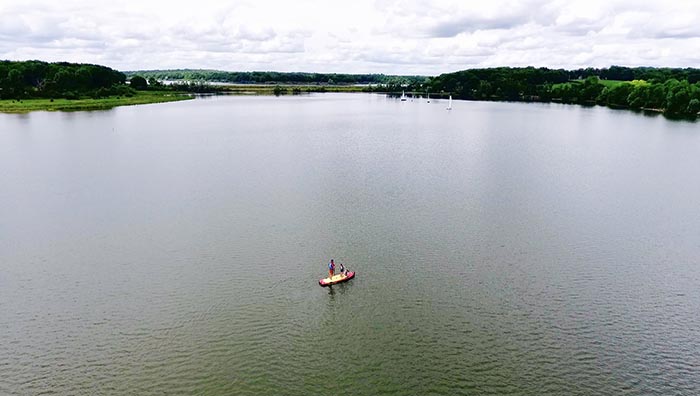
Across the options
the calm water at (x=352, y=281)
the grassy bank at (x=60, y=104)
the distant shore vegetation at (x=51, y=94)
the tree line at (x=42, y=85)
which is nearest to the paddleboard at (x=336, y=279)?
the calm water at (x=352, y=281)

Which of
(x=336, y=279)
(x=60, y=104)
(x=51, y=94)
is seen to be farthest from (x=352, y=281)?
(x=51, y=94)

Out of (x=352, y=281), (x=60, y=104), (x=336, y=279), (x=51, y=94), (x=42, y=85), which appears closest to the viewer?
(x=336, y=279)

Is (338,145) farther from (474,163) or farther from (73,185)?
(73,185)

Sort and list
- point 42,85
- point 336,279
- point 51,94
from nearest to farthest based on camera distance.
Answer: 1. point 336,279
2. point 51,94
3. point 42,85

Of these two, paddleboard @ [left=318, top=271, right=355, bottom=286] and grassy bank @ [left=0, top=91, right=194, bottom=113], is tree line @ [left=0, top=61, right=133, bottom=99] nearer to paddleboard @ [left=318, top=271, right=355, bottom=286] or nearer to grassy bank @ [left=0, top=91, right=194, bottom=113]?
grassy bank @ [left=0, top=91, right=194, bottom=113]

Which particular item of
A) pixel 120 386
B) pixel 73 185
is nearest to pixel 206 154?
pixel 73 185

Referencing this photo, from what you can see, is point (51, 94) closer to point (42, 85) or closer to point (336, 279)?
point (42, 85)

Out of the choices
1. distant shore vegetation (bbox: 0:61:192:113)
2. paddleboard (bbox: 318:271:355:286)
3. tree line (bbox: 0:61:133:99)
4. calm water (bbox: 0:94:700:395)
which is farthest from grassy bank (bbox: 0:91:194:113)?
paddleboard (bbox: 318:271:355:286)

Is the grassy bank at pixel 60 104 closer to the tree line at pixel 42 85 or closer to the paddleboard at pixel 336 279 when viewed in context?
the tree line at pixel 42 85
